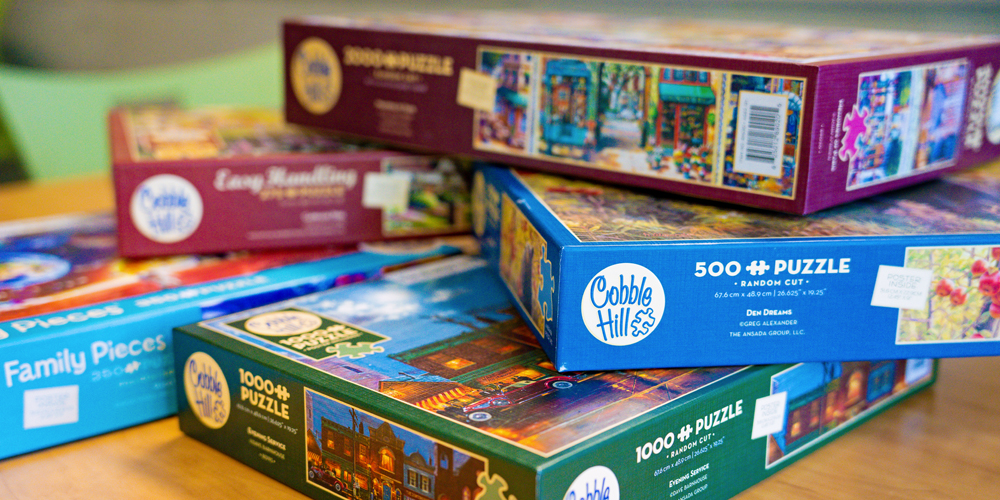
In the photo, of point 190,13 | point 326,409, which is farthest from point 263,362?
point 190,13

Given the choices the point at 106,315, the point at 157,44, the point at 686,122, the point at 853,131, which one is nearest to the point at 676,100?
the point at 686,122

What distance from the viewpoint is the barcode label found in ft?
2.11

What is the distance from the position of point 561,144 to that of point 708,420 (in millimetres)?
318

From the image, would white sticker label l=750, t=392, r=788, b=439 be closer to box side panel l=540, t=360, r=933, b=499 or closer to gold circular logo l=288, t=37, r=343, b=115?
box side panel l=540, t=360, r=933, b=499

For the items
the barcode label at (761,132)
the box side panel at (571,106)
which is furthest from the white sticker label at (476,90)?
the barcode label at (761,132)

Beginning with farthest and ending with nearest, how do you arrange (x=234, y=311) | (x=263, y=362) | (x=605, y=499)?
(x=234, y=311)
(x=263, y=362)
(x=605, y=499)

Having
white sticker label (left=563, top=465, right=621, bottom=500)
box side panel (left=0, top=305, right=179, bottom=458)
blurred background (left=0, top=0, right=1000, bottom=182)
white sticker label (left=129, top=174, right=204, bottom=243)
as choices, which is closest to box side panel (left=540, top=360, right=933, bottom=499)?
white sticker label (left=563, top=465, right=621, bottom=500)

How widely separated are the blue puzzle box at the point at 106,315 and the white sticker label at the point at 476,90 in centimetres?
17

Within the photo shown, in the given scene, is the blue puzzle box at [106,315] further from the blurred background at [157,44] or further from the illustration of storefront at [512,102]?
the blurred background at [157,44]

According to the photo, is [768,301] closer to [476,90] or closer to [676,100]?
[676,100]

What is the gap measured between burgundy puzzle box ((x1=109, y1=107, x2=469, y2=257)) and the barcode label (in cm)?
36

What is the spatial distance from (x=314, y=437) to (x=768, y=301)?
34 cm

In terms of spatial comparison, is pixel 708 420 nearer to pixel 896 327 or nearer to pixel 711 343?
pixel 711 343

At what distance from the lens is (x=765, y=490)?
591 mm
